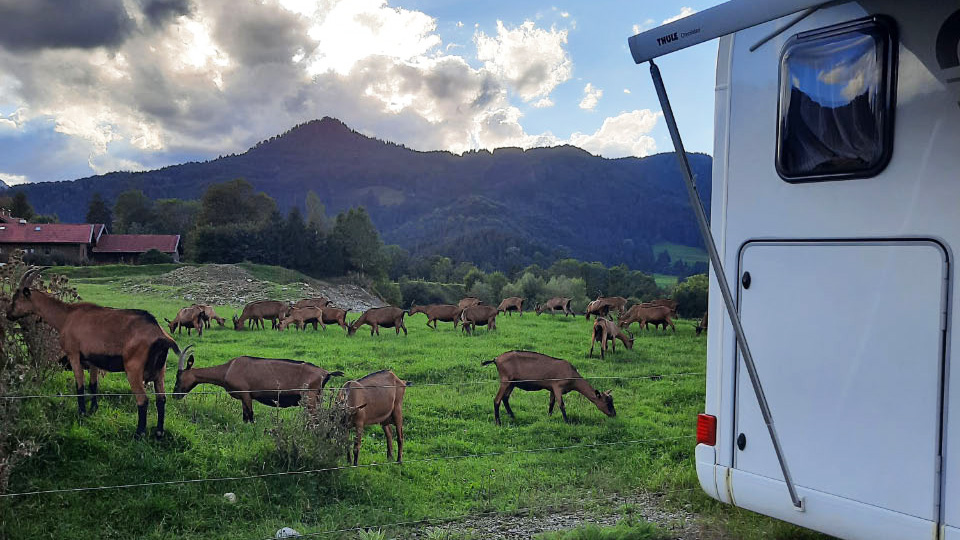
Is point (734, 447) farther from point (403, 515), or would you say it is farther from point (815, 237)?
point (403, 515)

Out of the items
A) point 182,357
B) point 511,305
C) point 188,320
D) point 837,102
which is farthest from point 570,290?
point 837,102

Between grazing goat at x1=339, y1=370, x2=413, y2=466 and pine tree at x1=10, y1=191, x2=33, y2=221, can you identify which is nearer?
pine tree at x1=10, y1=191, x2=33, y2=221

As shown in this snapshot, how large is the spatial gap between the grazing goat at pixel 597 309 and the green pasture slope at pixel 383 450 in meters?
0.52

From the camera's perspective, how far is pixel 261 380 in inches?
208

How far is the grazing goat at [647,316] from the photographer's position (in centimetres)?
808

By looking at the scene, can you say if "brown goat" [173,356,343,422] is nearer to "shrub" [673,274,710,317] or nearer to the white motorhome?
the white motorhome

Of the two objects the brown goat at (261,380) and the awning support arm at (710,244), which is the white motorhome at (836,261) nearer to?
the awning support arm at (710,244)

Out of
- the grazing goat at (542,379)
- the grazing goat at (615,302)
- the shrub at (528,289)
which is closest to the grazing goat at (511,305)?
the shrub at (528,289)

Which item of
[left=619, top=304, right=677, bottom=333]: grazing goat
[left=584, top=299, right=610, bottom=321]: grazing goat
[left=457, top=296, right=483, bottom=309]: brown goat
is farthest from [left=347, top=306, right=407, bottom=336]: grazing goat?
[left=619, top=304, right=677, bottom=333]: grazing goat

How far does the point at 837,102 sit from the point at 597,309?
5313mm

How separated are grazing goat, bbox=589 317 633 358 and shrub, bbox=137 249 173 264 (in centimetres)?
445

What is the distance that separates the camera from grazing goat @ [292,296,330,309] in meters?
5.91

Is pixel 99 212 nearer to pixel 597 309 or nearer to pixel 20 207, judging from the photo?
pixel 20 207

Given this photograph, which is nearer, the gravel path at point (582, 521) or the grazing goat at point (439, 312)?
the gravel path at point (582, 521)
